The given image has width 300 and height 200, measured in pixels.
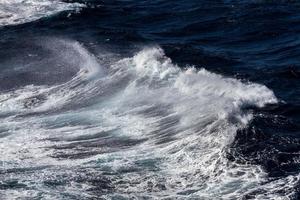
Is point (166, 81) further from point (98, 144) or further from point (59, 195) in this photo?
point (59, 195)

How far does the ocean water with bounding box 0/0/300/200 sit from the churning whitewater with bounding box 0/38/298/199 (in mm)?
66

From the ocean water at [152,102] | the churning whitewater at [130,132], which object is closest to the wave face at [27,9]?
the ocean water at [152,102]

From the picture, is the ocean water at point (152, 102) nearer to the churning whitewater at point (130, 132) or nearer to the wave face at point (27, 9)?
the churning whitewater at point (130, 132)

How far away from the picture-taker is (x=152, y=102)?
28125 millimetres

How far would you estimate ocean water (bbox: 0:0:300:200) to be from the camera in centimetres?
2177

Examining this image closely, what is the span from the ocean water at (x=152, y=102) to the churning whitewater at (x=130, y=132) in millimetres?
66

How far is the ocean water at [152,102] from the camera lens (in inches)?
857

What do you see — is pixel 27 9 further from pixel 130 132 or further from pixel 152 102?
pixel 130 132

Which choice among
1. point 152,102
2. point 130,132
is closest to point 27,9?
point 152,102

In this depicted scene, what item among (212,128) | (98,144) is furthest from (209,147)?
(98,144)

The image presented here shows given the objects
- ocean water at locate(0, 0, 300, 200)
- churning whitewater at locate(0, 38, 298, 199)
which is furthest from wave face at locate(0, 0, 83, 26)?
churning whitewater at locate(0, 38, 298, 199)

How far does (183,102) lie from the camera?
27656 mm

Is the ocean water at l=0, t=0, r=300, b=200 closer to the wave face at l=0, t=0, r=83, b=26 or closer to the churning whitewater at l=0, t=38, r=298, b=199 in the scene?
the churning whitewater at l=0, t=38, r=298, b=199

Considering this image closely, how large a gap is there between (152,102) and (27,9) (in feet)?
62.4
